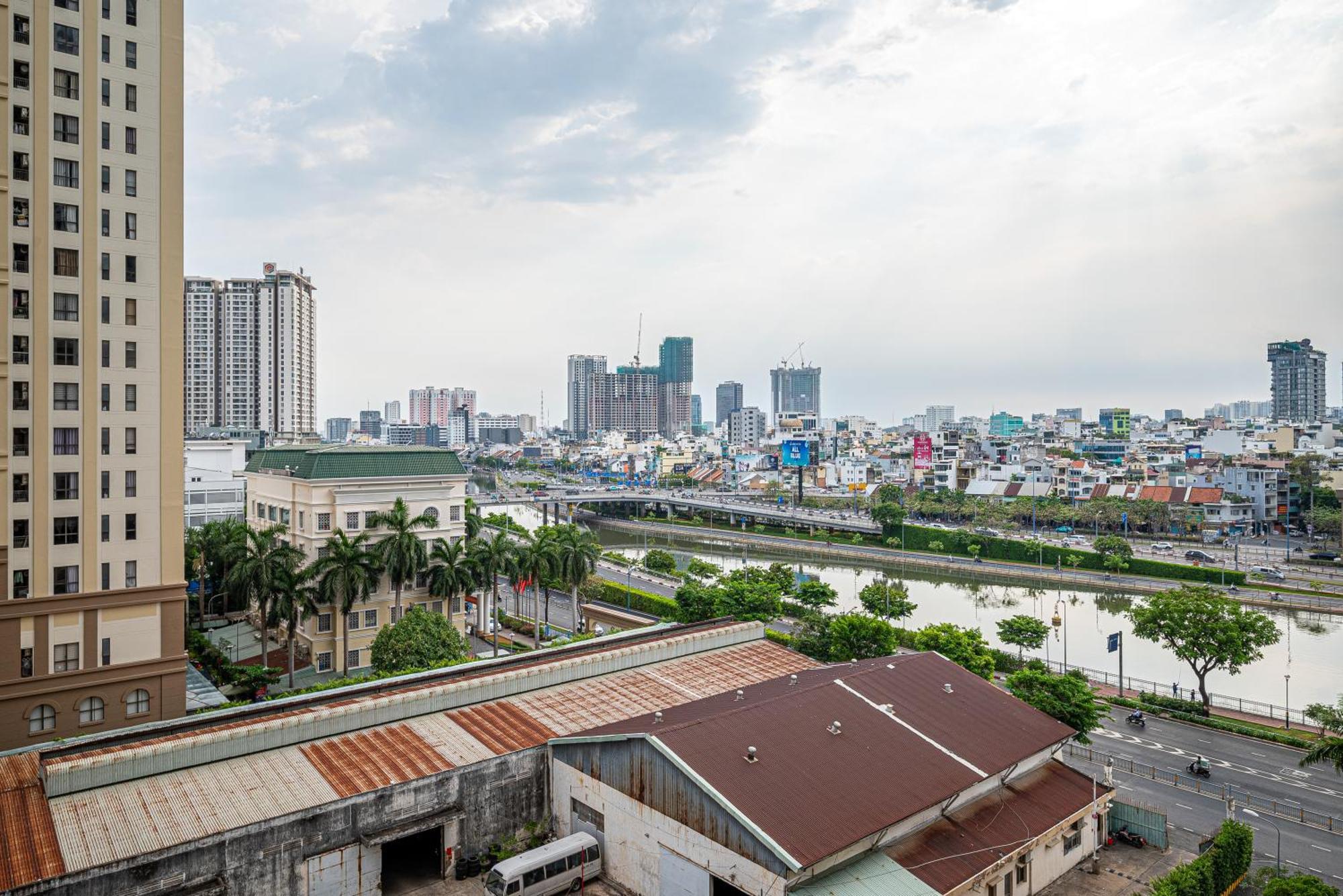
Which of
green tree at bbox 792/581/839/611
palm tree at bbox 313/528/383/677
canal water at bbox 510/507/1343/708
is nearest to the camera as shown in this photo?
palm tree at bbox 313/528/383/677

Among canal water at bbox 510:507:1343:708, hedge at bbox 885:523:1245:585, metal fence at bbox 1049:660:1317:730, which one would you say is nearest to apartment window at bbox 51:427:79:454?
metal fence at bbox 1049:660:1317:730

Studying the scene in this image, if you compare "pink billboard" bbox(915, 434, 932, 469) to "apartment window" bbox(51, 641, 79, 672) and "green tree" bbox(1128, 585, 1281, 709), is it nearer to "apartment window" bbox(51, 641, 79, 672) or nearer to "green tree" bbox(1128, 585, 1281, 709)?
"green tree" bbox(1128, 585, 1281, 709)

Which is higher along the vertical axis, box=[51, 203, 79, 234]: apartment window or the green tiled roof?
box=[51, 203, 79, 234]: apartment window

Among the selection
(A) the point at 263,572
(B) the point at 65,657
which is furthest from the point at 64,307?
(A) the point at 263,572

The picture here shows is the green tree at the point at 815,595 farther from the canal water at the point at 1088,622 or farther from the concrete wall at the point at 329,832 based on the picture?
the concrete wall at the point at 329,832

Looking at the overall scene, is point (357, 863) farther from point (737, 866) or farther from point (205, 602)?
point (205, 602)

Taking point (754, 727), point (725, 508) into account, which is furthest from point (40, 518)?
point (725, 508)
